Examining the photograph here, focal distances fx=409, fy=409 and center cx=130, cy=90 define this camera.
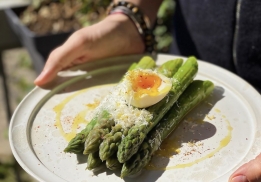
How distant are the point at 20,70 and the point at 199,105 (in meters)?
2.83

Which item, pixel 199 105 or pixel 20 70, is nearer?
pixel 199 105

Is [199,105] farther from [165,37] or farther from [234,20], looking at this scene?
[165,37]

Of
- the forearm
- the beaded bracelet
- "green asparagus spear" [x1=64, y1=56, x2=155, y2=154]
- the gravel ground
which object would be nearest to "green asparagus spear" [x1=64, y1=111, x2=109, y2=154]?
"green asparagus spear" [x1=64, y1=56, x2=155, y2=154]

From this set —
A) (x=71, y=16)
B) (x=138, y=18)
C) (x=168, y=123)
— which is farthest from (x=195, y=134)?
(x=71, y=16)

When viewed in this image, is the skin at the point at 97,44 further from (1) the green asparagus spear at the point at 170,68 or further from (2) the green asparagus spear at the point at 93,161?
(2) the green asparagus spear at the point at 93,161

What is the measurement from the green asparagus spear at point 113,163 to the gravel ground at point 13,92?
171 centimetres

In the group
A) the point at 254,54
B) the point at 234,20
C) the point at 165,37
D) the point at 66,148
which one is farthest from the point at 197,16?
the point at 165,37

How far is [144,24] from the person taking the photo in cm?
179

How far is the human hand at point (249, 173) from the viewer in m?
1.02

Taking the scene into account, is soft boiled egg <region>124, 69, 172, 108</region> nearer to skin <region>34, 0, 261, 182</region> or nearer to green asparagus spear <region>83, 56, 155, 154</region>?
green asparagus spear <region>83, 56, 155, 154</region>

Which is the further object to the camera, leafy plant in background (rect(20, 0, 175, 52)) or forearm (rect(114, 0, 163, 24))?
leafy plant in background (rect(20, 0, 175, 52))

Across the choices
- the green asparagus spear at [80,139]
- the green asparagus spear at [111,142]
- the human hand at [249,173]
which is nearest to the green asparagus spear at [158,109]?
the green asparagus spear at [111,142]

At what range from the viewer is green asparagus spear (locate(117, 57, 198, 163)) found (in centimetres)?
113

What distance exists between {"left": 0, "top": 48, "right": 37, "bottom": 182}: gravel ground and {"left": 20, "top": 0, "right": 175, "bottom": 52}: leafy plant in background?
0.67 meters
